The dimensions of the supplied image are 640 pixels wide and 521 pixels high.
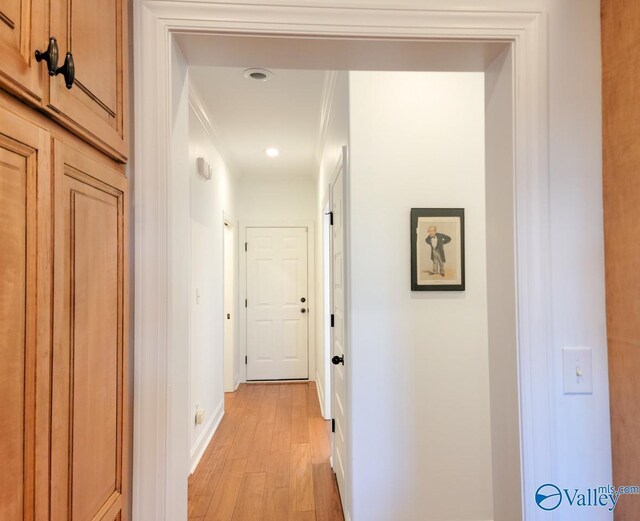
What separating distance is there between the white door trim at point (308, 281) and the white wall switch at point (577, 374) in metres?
4.00

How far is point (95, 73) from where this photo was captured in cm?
72

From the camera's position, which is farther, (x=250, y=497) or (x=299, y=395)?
(x=299, y=395)

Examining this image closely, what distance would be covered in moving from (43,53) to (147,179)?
34cm

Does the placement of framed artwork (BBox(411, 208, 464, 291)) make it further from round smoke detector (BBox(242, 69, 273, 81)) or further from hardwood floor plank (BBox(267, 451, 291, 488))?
hardwood floor plank (BBox(267, 451, 291, 488))

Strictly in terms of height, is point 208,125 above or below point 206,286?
above

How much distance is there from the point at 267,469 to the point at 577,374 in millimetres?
2443

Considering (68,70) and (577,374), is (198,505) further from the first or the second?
(68,70)

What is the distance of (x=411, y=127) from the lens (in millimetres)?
1994

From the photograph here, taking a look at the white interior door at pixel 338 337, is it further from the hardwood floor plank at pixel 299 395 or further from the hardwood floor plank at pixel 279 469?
the hardwood floor plank at pixel 299 395

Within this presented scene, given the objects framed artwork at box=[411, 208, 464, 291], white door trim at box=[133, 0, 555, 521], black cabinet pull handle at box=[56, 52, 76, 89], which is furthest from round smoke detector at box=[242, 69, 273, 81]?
black cabinet pull handle at box=[56, 52, 76, 89]

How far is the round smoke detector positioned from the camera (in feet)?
7.79
